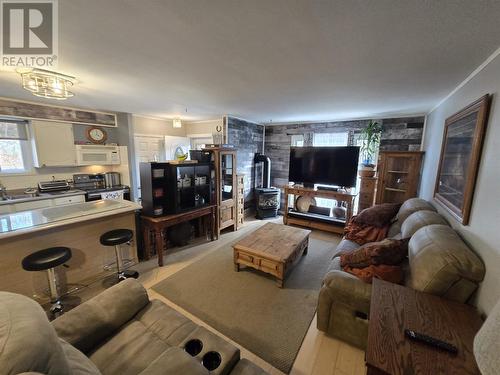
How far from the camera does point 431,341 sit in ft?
3.18

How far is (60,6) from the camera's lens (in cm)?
113

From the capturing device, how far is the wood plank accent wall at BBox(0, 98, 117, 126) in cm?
326

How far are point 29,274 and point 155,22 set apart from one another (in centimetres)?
256

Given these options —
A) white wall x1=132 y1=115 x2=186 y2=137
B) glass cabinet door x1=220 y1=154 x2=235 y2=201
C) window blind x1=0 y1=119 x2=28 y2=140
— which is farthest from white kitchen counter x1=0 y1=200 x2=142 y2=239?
white wall x1=132 y1=115 x2=186 y2=137

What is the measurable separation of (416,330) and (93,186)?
5.24 m

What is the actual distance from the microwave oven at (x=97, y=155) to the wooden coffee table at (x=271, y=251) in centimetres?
342

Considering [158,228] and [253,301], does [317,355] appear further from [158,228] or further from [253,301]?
[158,228]

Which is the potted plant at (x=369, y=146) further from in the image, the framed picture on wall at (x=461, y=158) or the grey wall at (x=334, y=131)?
the framed picture on wall at (x=461, y=158)

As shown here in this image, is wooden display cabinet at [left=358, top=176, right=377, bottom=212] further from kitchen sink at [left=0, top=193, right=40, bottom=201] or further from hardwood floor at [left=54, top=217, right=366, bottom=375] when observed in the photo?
kitchen sink at [left=0, top=193, right=40, bottom=201]

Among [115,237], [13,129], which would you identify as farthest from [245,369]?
[13,129]

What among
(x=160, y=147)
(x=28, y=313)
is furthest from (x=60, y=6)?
(x=160, y=147)

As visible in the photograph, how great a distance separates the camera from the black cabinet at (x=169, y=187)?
9.66ft

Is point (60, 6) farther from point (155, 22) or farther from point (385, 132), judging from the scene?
point (385, 132)

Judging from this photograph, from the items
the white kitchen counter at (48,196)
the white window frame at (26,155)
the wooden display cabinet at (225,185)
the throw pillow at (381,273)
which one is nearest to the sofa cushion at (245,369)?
the throw pillow at (381,273)
